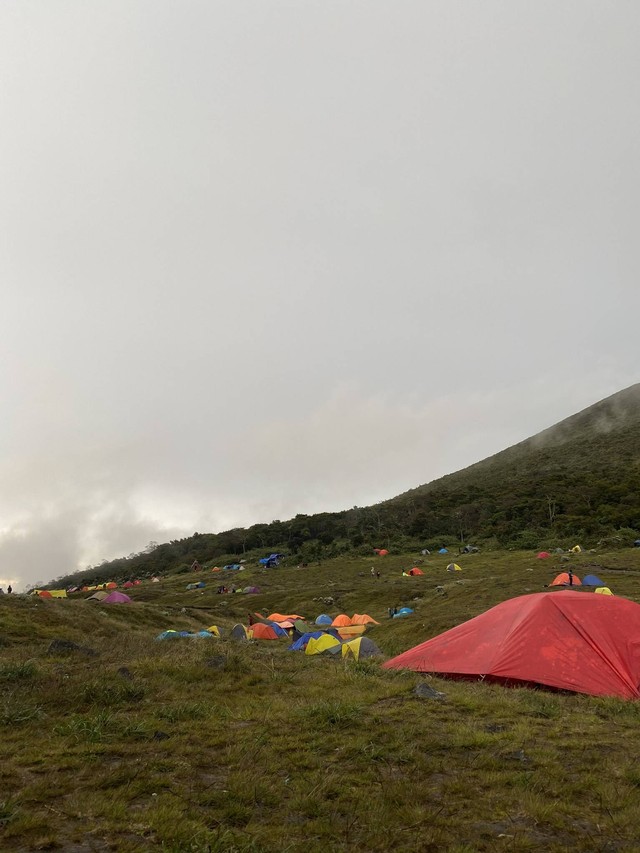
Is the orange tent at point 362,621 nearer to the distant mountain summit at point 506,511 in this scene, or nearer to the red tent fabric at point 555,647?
the red tent fabric at point 555,647

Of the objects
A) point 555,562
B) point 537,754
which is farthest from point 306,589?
point 537,754

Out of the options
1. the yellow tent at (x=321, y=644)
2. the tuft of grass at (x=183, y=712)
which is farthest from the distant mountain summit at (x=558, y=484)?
the tuft of grass at (x=183, y=712)

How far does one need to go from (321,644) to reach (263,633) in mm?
8280

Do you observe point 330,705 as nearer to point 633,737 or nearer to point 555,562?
point 633,737

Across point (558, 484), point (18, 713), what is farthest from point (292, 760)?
point (558, 484)

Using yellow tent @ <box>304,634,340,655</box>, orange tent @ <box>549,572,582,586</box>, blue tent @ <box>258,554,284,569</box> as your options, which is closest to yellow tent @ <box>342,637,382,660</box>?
yellow tent @ <box>304,634,340,655</box>

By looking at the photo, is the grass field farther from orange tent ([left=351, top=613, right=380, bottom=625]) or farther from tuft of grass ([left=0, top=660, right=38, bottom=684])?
orange tent ([left=351, top=613, right=380, bottom=625])

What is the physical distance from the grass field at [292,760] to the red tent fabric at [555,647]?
967 millimetres

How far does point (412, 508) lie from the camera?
81.9 m

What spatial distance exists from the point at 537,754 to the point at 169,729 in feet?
16.6

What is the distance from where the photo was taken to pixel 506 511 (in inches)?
2532

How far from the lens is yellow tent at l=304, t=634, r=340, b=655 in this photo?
19916 millimetres

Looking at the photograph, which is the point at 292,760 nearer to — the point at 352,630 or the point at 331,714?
the point at 331,714

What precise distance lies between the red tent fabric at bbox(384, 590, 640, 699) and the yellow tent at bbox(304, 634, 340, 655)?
23.2ft
